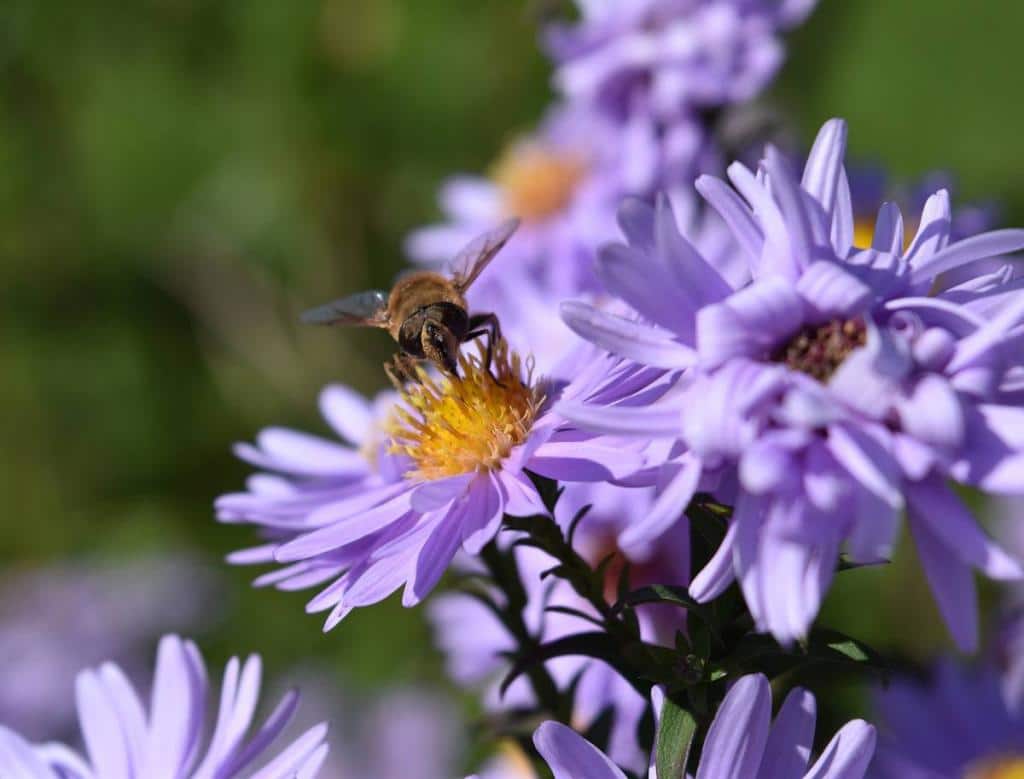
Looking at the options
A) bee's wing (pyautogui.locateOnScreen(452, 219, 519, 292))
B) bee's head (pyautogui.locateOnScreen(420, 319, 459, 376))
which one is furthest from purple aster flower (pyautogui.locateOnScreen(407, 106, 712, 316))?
bee's head (pyautogui.locateOnScreen(420, 319, 459, 376))

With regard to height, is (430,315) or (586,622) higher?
(430,315)

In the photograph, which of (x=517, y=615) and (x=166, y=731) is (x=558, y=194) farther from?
(x=166, y=731)

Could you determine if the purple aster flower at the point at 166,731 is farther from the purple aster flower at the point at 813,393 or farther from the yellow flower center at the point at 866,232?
the yellow flower center at the point at 866,232

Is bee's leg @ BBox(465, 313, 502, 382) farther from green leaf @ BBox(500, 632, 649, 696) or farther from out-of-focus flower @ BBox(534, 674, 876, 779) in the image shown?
out-of-focus flower @ BBox(534, 674, 876, 779)

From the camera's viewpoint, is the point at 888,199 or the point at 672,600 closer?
the point at 672,600

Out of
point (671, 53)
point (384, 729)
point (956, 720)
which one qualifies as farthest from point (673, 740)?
point (384, 729)

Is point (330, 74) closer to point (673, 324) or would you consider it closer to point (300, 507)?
point (300, 507)
